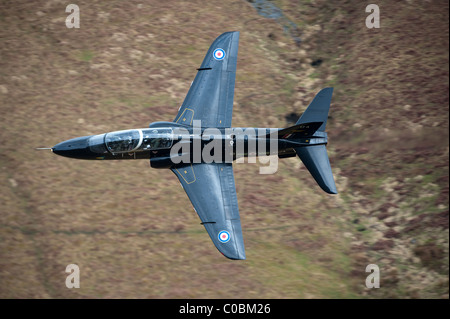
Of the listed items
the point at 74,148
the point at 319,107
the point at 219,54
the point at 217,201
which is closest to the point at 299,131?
the point at 319,107

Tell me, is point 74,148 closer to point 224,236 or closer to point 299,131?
point 224,236

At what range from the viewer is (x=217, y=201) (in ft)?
75.8

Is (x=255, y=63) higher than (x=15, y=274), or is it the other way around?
(x=255, y=63)

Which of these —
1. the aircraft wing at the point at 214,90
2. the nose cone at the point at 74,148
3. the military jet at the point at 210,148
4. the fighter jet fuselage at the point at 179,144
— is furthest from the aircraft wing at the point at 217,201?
the nose cone at the point at 74,148

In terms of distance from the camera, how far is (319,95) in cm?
2375

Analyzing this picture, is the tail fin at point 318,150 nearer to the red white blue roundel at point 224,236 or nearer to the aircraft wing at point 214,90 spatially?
the aircraft wing at point 214,90

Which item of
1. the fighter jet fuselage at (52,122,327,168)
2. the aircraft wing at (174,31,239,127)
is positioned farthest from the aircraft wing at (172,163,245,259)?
the aircraft wing at (174,31,239,127)

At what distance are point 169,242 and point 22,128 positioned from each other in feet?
34.1

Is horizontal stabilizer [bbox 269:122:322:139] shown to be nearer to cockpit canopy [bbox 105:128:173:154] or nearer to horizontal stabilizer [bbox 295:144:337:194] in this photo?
horizontal stabilizer [bbox 295:144:337:194]

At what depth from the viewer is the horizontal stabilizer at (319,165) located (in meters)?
23.5

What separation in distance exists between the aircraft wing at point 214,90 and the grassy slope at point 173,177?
15.3ft

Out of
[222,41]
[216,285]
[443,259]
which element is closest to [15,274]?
[216,285]

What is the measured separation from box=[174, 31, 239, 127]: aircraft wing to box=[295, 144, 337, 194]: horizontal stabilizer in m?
3.89

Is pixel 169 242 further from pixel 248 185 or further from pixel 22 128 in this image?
pixel 22 128
